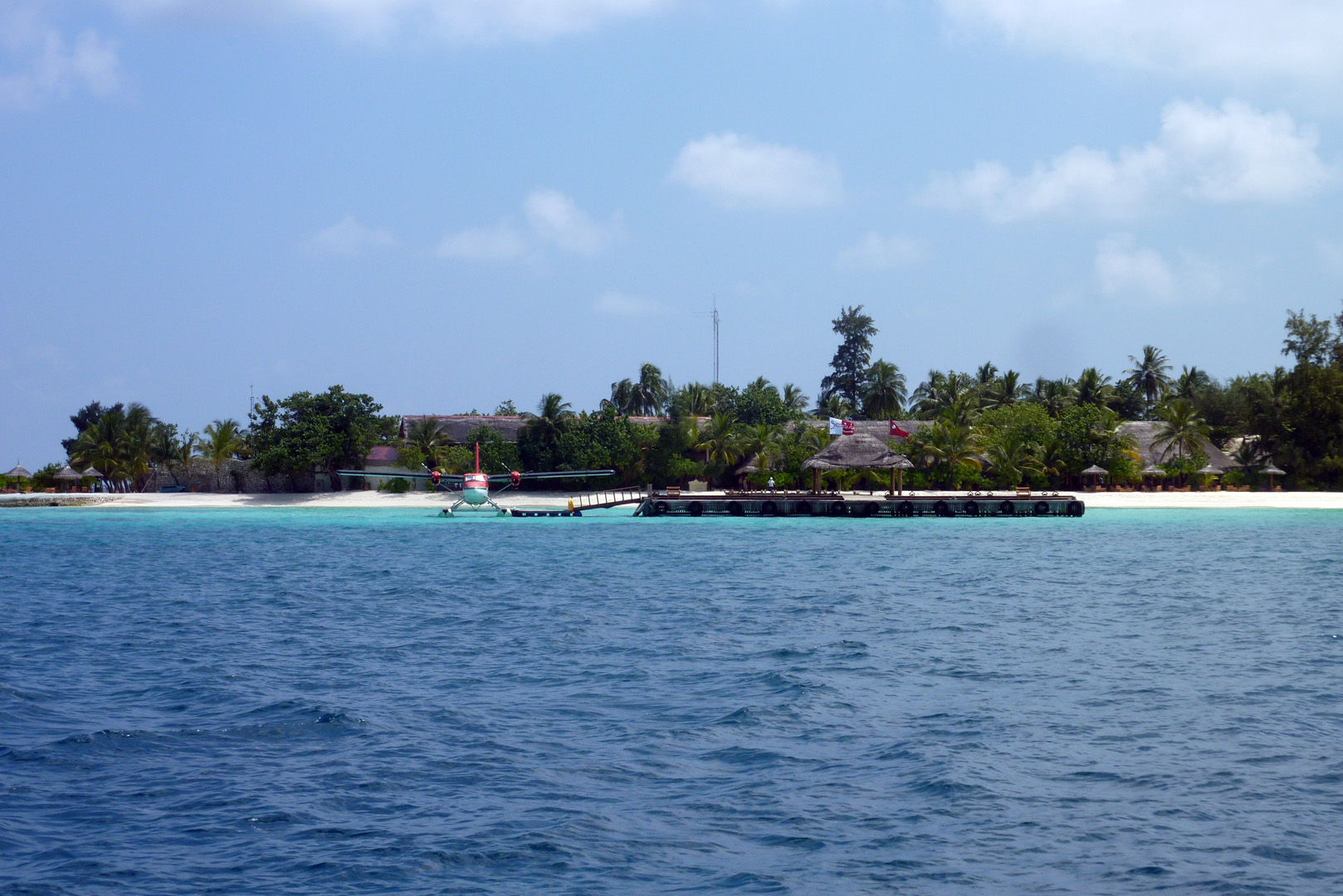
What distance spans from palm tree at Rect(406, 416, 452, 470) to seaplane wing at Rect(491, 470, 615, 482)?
4.09m

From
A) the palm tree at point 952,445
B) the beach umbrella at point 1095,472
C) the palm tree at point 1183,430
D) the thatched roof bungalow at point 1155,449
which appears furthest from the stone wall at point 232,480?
the palm tree at point 1183,430

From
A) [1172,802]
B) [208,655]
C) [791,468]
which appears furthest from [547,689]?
[791,468]

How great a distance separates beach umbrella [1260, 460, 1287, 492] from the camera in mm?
60188

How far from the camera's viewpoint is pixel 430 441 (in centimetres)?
6581

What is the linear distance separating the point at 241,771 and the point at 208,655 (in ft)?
23.7

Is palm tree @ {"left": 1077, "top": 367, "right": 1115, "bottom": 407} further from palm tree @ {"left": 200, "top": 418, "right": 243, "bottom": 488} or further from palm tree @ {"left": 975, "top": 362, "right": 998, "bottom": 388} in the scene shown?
palm tree @ {"left": 200, "top": 418, "right": 243, "bottom": 488}

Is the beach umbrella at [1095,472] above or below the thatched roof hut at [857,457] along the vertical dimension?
below

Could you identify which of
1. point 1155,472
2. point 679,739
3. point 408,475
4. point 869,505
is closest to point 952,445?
point 869,505

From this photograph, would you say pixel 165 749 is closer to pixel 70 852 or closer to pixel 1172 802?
pixel 70 852

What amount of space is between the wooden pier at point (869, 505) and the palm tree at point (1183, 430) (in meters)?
9.55

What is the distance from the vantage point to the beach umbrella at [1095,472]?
59.0m

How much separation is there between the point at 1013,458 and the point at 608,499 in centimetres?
2138

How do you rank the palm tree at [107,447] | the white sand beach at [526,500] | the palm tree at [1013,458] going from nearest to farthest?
1. the white sand beach at [526,500]
2. the palm tree at [1013,458]
3. the palm tree at [107,447]

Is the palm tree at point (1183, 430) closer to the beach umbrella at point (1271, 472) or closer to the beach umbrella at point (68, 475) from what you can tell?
the beach umbrella at point (1271, 472)
